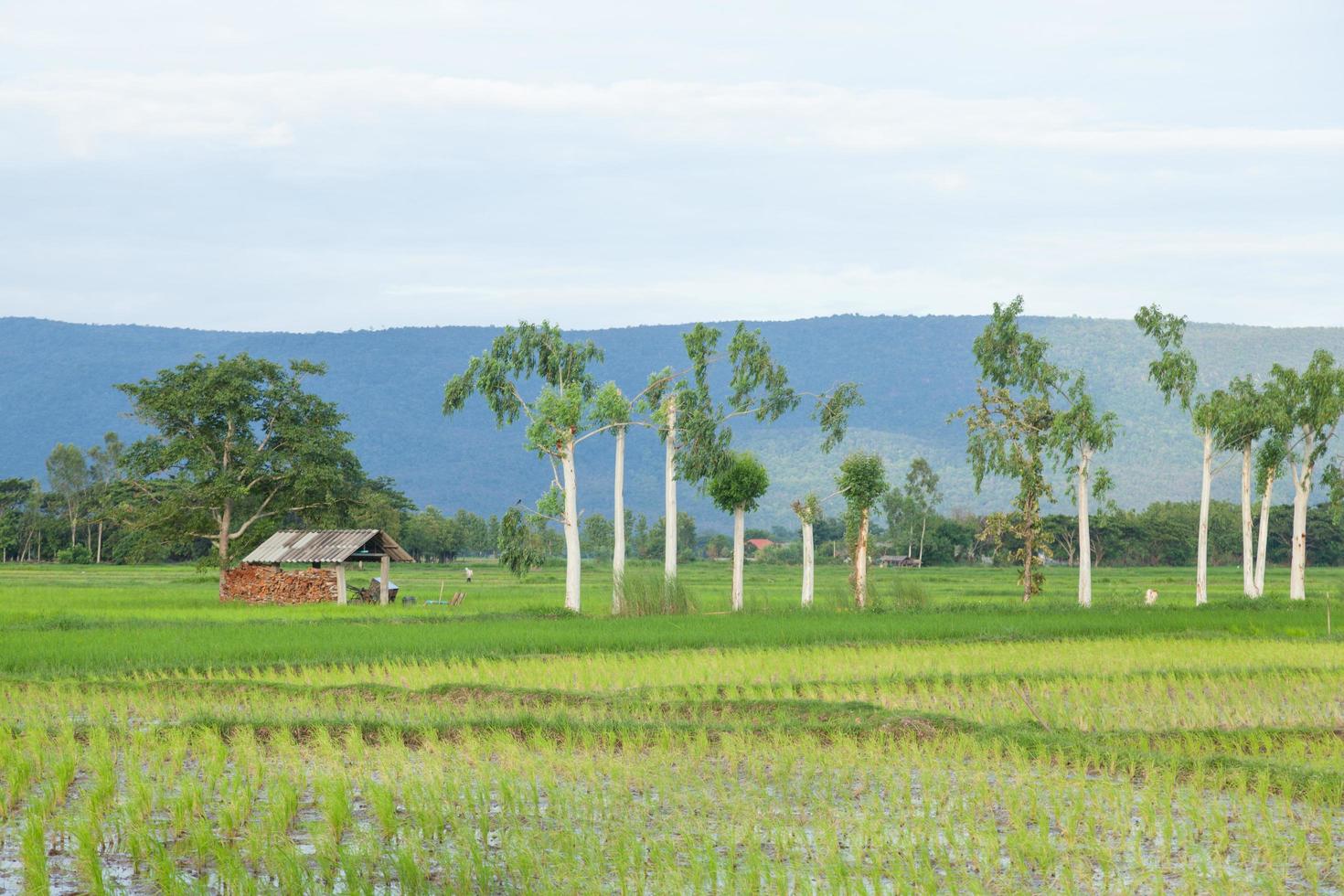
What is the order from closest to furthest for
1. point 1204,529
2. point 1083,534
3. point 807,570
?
point 807,570 → point 1083,534 → point 1204,529

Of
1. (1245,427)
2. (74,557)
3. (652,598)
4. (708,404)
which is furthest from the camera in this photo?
(74,557)

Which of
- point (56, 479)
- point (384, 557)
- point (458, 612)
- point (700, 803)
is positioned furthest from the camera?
point (56, 479)

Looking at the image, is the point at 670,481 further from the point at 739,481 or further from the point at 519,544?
the point at 519,544

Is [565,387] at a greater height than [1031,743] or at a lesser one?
greater

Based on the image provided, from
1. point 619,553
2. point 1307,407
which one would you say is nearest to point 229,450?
point 619,553

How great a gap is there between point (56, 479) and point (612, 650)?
12668cm

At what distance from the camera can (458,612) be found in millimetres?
37562

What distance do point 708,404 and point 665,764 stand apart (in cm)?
2946

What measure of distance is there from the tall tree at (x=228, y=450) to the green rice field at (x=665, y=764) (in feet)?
71.4

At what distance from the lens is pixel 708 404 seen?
42.4 meters

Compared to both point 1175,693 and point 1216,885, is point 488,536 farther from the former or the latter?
point 1216,885

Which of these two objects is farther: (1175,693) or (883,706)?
(1175,693)

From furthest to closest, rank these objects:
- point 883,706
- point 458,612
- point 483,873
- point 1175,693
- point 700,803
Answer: point 458,612 → point 1175,693 → point 883,706 → point 700,803 → point 483,873

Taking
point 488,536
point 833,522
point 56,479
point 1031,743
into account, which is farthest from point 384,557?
point 833,522
